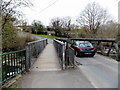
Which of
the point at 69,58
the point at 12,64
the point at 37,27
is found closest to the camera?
the point at 12,64

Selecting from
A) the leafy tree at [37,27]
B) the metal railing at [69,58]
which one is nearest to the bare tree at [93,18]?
the metal railing at [69,58]

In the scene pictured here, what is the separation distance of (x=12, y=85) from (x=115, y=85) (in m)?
3.28

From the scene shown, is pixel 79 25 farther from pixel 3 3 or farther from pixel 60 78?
pixel 60 78

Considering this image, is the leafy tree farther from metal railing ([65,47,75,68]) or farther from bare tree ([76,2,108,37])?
metal railing ([65,47,75,68])

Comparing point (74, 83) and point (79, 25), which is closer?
point (74, 83)

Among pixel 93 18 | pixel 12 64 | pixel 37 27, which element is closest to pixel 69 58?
pixel 12 64

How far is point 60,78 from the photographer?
442 cm

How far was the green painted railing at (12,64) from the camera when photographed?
412 centimetres

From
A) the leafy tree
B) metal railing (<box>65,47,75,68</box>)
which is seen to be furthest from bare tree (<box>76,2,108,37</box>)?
the leafy tree

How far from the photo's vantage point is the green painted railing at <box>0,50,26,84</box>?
4125mm

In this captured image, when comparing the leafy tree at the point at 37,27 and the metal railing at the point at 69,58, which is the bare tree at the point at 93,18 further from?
the leafy tree at the point at 37,27

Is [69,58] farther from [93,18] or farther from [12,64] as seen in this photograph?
[93,18]

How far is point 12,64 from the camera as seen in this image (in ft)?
15.5

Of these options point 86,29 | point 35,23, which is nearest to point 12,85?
point 86,29
